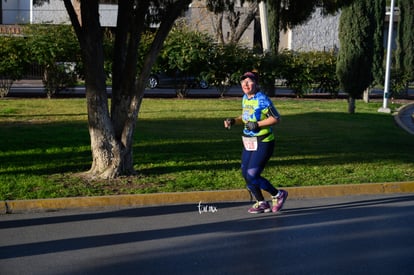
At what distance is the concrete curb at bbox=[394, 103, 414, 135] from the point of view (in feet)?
61.4

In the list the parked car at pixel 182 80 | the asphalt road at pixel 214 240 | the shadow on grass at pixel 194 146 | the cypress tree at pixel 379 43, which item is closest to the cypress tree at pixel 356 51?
the cypress tree at pixel 379 43

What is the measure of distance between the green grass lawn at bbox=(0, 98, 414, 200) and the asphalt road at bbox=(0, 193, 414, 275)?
967 mm

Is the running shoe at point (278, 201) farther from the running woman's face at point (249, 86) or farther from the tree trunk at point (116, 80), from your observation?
the tree trunk at point (116, 80)

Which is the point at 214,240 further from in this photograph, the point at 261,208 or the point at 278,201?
the point at 278,201

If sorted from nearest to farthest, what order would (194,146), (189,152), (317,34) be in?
(189,152) < (194,146) < (317,34)

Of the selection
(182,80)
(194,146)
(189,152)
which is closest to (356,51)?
(182,80)

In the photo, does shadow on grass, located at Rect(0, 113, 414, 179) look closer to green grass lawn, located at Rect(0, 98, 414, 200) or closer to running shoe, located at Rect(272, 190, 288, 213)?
green grass lawn, located at Rect(0, 98, 414, 200)

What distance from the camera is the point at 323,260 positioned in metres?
6.82

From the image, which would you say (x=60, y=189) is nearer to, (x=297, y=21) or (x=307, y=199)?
(x=307, y=199)

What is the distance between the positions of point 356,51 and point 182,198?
568 inches

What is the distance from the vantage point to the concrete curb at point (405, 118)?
1872 centimetres

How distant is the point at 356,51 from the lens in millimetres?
Answer: 22609

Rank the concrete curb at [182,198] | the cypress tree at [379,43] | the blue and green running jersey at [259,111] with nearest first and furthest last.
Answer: the blue and green running jersey at [259,111] < the concrete curb at [182,198] < the cypress tree at [379,43]

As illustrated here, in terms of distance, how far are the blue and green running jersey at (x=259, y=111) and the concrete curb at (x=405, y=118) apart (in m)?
9.81
